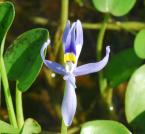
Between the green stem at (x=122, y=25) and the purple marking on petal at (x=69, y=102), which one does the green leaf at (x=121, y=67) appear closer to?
the green stem at (x=122, y=25)

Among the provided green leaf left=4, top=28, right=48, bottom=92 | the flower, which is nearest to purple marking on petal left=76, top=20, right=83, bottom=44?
the flower

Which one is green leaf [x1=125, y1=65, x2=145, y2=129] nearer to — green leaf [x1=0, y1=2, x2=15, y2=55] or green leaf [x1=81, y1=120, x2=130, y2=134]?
green leaf [x1=81, y1=120, x2=130, y2=134]

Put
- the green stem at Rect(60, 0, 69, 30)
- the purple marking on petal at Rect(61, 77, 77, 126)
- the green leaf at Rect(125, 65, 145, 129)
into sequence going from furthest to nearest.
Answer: the green stem at Rect(60, 0, 69, 30) < the green leaf at Rect(125, 65, 145, 129) < the purple marking on petal at Rect(61, 77, 77, 126)

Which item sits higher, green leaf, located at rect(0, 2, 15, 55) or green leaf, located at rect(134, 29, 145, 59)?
green leaf, located at rect(0, 2, 15, 55)

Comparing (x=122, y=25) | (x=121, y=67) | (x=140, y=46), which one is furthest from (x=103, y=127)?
(x=122, y=25)

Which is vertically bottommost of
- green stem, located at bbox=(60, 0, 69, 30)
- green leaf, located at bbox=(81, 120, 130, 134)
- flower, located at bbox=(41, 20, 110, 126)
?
green leaf, located at bbox=(81, 120, 130, 134)

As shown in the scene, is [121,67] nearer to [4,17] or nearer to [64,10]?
[64,10]

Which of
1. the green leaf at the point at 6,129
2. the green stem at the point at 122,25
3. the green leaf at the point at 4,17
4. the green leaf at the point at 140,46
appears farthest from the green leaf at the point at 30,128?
the green stem at the point at 122,25

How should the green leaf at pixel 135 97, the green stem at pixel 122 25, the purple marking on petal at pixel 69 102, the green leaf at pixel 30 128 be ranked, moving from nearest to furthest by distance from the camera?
the purple marking on petal at pixel 69 102 < the green leaf at pixel 30 128 < the green leaf at pixel 135 97 < the green stem at pixel 122 25
